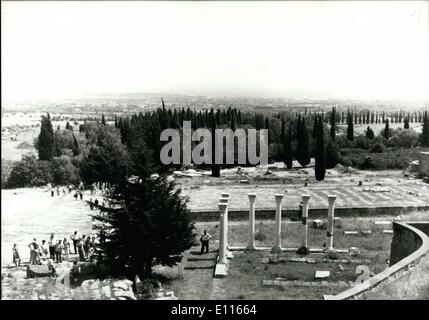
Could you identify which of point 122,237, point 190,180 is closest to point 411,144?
point 190,180

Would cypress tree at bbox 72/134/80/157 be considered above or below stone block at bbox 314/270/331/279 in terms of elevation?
above

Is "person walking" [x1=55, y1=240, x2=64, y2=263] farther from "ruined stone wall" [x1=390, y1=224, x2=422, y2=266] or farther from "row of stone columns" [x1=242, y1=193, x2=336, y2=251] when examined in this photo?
"ruined stone wall" [x1=390, y1=224, x2=422, y2=266]

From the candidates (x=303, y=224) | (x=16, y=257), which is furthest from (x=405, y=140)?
(x=16, y=257)

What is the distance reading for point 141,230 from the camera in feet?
39.9

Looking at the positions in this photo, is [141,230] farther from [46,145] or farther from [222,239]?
[46,145]

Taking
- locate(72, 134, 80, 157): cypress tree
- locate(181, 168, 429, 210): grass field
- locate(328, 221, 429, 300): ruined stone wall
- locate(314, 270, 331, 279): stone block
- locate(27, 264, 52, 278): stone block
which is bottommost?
locate(181, 168, 429, 210): grass field

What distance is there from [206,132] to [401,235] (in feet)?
85.1

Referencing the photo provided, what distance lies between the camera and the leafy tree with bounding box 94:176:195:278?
40.1 ft

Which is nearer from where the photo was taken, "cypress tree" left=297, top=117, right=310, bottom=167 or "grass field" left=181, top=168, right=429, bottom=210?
"grass field" left=181, top=168, right=429, bottom=210

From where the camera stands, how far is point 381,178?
34094 mm

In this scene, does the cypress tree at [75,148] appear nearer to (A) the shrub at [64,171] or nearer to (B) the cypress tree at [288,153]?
(A) the shrub at [64,171]

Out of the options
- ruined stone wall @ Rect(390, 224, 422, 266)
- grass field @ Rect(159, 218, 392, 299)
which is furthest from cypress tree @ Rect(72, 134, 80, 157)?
ruined stone wall @ Rect(390, 224, 422, 266)

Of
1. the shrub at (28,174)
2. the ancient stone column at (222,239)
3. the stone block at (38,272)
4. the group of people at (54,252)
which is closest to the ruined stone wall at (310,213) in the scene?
the ancient stone column at (222,239)
